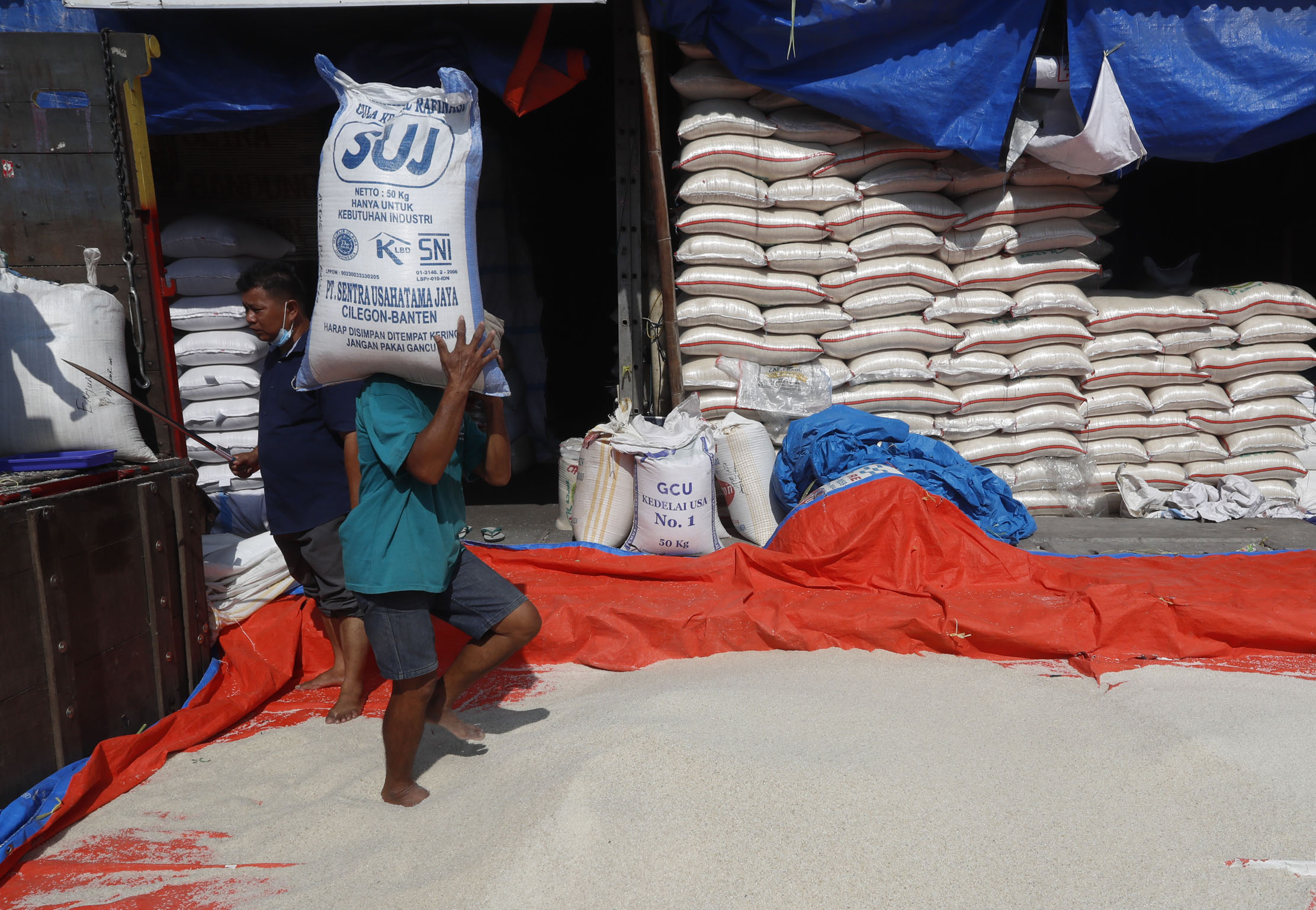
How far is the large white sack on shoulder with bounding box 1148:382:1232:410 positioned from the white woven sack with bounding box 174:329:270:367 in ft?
15.3

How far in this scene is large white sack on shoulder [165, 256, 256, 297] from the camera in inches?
175

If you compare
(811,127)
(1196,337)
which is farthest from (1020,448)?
(811,127)

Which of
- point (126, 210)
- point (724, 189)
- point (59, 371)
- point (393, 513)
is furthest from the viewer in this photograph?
point (724, 189)

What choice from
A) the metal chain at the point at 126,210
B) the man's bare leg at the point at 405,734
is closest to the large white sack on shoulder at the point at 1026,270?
the man's bare leg at the point at 405,734

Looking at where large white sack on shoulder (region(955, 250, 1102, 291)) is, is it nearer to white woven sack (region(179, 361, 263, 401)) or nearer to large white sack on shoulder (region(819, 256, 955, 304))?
large white sack on shoulder (region(819, 256, 955, 304))

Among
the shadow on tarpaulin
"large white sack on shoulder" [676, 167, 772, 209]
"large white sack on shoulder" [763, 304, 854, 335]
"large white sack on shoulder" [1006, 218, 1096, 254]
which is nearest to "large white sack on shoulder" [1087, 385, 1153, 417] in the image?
"large white sack on shoulder" [1006, 218, 1096, 254]

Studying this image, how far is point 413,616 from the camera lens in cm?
221

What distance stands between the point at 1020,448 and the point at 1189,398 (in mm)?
968

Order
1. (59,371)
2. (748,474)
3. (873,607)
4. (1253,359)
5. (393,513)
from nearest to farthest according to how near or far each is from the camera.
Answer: (393,513)
(59,371)
(873,607)
(748,474)
(1253,359)

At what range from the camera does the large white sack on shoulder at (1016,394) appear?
14.5 ft

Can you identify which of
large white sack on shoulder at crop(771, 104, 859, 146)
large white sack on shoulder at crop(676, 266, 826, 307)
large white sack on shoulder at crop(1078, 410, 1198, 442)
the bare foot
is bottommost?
the bare foot

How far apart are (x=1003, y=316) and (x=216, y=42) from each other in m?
4.02

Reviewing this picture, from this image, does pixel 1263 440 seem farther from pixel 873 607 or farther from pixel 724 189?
pixel 724 189

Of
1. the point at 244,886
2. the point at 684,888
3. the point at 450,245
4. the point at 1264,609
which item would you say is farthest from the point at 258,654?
the point at 1264,609
